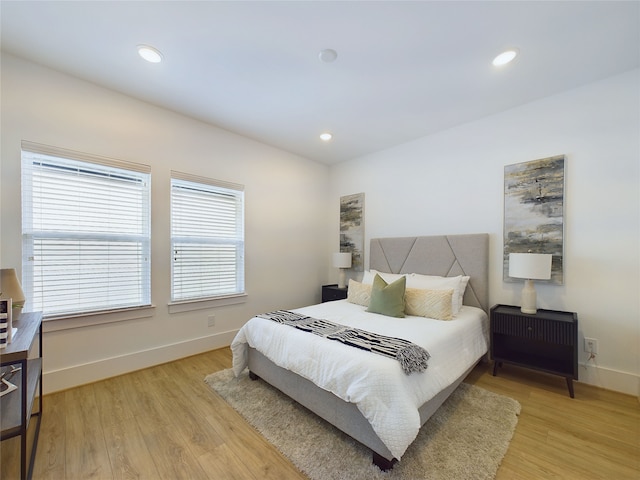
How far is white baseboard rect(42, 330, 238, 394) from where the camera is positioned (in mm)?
2279

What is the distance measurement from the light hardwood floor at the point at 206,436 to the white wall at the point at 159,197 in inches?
15.7

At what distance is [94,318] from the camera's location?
8.05 feet

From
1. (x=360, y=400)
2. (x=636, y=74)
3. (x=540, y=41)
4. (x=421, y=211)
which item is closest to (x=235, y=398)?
(x=360, y=400)

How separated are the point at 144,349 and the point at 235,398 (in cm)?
124

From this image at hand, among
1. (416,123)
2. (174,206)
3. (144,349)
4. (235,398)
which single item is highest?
(416,123)

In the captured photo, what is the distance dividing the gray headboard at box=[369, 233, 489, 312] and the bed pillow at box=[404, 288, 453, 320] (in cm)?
55

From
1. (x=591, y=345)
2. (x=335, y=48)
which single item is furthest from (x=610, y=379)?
(x=335, y=48)

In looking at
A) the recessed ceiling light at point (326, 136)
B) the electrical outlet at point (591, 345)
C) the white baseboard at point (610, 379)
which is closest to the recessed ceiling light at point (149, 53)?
the recessed ceiling light at point (326, 136)

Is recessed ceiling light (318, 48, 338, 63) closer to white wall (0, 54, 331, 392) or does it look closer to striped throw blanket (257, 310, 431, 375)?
white wall (0, 54, 331, 392)

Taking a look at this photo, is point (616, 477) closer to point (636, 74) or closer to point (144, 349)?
point (636, 74)

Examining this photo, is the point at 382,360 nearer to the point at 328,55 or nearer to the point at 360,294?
the point at 360,294

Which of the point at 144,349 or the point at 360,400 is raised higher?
the point at 360,400

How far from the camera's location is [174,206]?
→ 2998 millimetres

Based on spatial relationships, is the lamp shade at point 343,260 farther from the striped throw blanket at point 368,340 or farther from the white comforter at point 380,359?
the striped throw blanket at point 368,340
